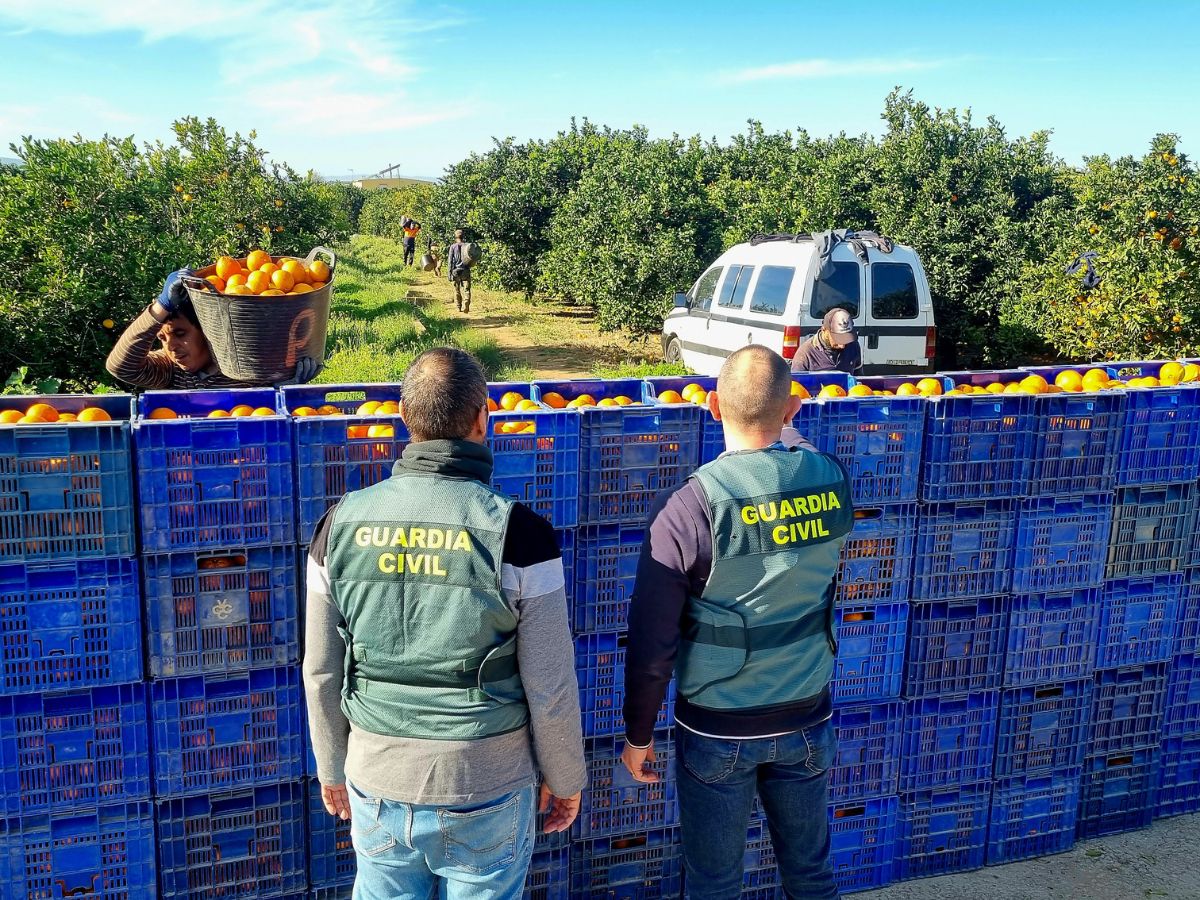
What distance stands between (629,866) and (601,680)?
0.81 m

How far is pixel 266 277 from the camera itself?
5121 mm

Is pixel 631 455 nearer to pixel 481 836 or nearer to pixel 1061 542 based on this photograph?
pixel 481 836

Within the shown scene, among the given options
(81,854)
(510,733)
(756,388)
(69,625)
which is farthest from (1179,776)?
(69,625)

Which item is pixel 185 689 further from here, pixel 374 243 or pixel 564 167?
pixel 374 243

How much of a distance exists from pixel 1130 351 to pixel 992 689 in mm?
9960

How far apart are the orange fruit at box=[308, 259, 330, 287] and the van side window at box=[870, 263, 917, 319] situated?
6.91 metres

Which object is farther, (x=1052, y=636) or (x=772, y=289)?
(x=772, y=289)

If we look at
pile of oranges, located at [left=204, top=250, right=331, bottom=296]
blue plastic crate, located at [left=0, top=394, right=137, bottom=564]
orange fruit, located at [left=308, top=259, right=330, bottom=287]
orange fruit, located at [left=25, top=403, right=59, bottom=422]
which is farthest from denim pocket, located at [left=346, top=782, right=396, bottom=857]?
orange fruit, located at [left=308, top=259, right=330, bottom=287]

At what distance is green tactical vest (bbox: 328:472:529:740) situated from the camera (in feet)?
7.79

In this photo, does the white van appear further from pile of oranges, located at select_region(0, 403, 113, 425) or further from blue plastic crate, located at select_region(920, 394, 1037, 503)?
pile of oranges, located at select_region(0, 403, 113, 425)

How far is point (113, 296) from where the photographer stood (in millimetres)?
9461

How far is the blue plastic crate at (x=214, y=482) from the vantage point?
3.07 metres

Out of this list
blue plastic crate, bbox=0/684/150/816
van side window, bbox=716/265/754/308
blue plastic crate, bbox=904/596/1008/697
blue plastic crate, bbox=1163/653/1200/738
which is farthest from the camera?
van side window, bbox=716/265/754/308

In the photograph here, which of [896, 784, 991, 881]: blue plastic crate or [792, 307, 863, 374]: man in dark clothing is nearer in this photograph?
[896, 784, 991, 881]: blue plastic crate
